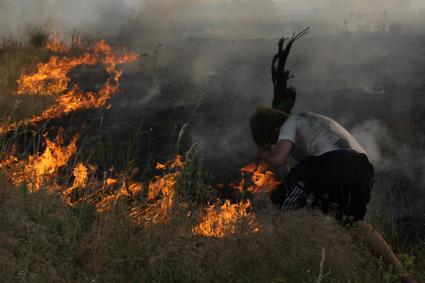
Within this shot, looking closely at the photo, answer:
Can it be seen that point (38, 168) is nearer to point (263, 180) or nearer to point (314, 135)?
point (263, 180)

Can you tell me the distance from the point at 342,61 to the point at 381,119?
8.11 feet

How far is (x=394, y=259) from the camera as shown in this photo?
11.3 feet

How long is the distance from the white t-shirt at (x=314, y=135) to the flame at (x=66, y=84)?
3956mm

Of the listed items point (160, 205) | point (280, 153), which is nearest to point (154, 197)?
point (160, 205)

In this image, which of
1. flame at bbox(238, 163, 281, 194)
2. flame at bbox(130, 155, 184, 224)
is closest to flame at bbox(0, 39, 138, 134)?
flame at bbox(130, 155, 184, 224)

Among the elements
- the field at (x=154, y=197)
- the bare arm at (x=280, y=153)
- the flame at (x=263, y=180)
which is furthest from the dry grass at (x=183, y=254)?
the flame at (x=263, y=180)

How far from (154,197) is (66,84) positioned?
4.49 m

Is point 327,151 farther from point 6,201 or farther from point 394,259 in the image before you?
point 6,201

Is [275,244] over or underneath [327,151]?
underneath

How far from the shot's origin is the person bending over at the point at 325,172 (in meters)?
3.71

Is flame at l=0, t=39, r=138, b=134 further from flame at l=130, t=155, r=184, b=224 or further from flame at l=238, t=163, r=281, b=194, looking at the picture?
flame at l=238, t=163, r=281, b=194

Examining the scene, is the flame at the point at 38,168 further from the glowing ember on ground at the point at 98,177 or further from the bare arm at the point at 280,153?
the bare arm at the point at 280,153

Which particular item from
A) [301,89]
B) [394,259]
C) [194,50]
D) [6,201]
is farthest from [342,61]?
[6,201]

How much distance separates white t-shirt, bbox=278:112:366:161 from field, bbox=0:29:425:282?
0.62 metres
